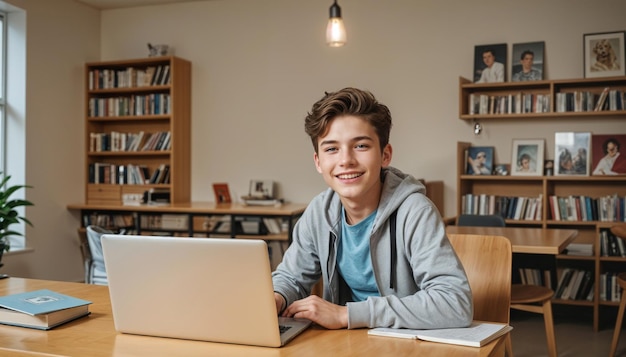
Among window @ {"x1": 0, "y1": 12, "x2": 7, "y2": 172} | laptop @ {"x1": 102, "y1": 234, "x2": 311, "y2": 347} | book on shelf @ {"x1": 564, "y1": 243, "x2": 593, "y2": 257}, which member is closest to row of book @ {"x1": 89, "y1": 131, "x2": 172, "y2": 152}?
window @ {"x1": 0, "y1": 12, "x2": 7, "y2": 172}

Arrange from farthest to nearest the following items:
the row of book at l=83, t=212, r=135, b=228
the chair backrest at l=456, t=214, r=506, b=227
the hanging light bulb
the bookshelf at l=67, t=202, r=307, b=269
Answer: the row of book at l=83, t=212, r=135, b=228 < the bookshelf at l=67, t=202, r=307, b=269 < the chair backrest at l=456, t=214, r=506, b=227 < the hanging light bulb

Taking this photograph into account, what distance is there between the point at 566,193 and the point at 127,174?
4.00 meters

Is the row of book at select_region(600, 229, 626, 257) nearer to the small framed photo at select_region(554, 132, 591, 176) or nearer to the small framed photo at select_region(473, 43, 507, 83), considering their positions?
the small framed photo at select_region(554, 132, 591, 176)

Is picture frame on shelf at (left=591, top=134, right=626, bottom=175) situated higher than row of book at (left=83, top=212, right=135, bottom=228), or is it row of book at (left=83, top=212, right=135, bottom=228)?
picture frame on shelf at (left=591, top=134, right=626, bottom=175)

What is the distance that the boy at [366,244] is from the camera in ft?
5.08

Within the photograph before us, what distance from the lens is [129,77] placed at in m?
6.32

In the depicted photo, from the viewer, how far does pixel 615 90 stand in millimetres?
4992

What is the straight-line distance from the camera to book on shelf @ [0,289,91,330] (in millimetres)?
1623

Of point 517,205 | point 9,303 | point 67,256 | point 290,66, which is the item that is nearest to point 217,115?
point 290,66

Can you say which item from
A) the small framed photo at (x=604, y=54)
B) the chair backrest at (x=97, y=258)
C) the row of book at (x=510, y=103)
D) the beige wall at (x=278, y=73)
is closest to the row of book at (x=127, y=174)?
the beige wall at (x=278, y=73)

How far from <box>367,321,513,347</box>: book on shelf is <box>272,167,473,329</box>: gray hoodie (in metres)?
0.02

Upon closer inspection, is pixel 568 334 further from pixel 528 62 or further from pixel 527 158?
pixel 528 62

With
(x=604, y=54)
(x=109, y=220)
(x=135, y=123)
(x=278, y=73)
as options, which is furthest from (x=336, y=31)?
(x=109, y=220)

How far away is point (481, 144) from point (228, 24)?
105 inches
